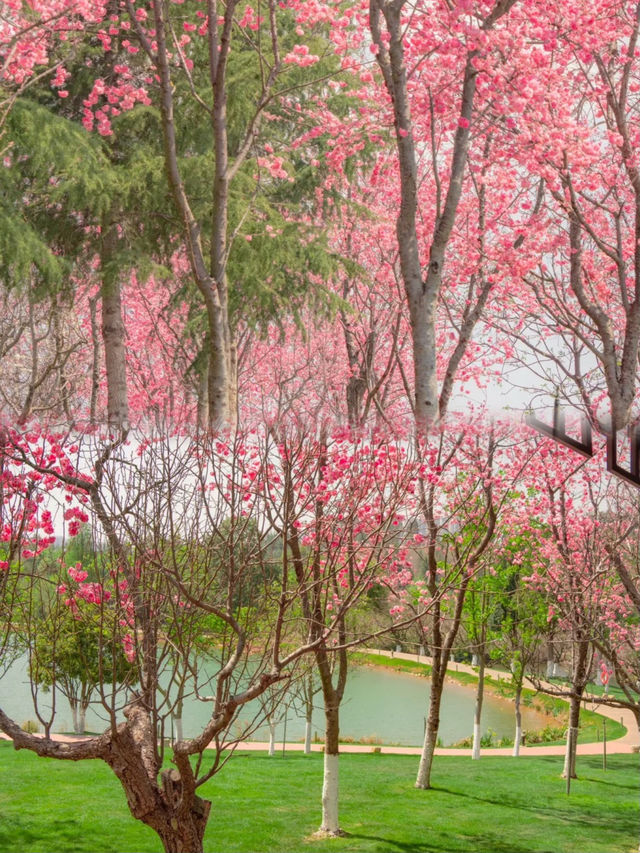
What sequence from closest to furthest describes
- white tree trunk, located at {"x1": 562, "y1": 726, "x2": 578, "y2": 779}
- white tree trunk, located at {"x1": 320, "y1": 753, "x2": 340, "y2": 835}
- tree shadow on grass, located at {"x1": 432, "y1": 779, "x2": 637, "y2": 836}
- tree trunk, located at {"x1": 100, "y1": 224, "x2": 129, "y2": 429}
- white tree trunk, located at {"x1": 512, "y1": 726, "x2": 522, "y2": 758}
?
tree trunk, located at {"x1": 100, "y1": 224, "x2": 129, "y2": 429}, white tree trunk, located at {"x1": 320, "y1": 753, "x2": 340, "y2": 835}, tree shadow on grass, located at {"x1": 432, "y1": 779, "x2": 637, "y2": 836}, white tree trunk, located at {"x1": 562, "y1": 726, "x2": 578, "y2": 779}, white tree trunk, located at {"x1": 512, "y1": 726, "x2": 522, "y2": 758}

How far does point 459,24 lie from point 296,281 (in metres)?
2.80

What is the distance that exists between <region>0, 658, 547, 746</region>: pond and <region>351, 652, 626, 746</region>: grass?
0.45 feet

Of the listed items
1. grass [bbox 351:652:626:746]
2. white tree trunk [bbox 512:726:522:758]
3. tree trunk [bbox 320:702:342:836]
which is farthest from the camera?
white tree trunk [bbox 512:726:522:758]

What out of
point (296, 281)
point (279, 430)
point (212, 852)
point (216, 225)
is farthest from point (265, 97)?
point (212, 852)

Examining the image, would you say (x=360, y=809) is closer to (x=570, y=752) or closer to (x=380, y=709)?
(x=380, y=709)

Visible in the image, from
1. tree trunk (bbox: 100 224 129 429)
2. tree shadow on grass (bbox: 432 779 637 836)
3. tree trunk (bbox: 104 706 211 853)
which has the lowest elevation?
tree shadow on grass (bbox: 432 779 637 836)

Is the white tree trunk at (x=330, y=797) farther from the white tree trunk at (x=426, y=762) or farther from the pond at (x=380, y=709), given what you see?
the pond at (x=380, y=709)

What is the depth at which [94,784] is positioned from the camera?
11.2m

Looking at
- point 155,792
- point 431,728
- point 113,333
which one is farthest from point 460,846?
point 113,333

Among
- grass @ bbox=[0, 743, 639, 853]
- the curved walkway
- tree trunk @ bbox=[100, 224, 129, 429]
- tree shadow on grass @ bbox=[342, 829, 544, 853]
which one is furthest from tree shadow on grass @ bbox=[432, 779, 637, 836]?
tree trunk @ bbox=[100, 224, 129, 429]

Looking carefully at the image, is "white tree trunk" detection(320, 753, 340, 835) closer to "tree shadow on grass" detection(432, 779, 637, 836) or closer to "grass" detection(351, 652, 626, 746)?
"tree shadow on grass" detection(432, 779, 637, 836)

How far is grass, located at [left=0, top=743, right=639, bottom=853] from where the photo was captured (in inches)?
358

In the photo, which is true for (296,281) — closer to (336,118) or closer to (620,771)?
(336,118)

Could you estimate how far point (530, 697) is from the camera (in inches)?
609
